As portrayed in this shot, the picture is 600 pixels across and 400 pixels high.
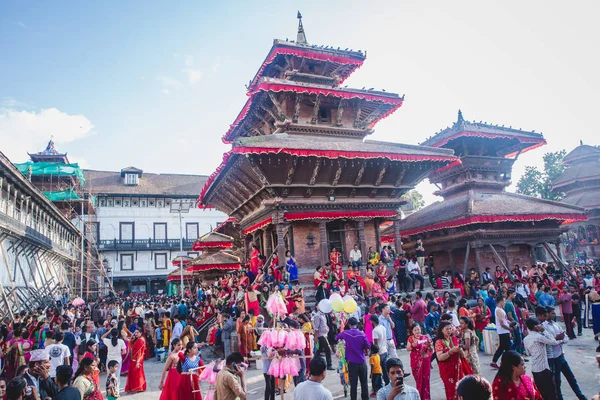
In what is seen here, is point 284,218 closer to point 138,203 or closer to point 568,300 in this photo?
point 568,300

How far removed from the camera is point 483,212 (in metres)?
20.8

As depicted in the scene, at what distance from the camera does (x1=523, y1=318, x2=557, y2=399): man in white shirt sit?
6.51m

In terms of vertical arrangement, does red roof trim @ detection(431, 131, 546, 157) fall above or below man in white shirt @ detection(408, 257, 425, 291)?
above

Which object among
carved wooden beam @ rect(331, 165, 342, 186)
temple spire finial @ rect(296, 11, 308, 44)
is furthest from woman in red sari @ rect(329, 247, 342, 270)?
temple spire finial @ rect(296, 11, 308, 44)

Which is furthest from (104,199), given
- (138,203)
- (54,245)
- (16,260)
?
(16,260)

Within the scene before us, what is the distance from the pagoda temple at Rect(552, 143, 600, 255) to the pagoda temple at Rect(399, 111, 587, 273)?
11825 mm

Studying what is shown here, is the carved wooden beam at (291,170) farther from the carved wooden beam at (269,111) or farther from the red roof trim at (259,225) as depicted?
the carved wooden beam at (269,111)

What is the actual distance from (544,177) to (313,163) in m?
41.9

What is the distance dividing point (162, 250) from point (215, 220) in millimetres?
7647

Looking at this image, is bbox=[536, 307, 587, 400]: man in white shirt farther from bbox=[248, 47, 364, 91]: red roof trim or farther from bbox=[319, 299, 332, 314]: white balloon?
bbox=[248, 47, 364, 91]: red roof trim

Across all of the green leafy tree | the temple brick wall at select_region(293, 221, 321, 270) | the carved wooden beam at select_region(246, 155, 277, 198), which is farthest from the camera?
the green leafy tree

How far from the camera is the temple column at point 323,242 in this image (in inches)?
671

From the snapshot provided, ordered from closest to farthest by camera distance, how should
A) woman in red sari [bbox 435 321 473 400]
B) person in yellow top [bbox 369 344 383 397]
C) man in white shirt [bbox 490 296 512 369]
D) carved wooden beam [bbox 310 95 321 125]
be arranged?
1. woman in red sari [bbox 435 321 473 400]
2. person in yellow top [bbox 369 344 383 397]
3. man in white shirt [bbox 490 296 512 369]
4. carved wooden beam [bbox 310 95 321 125]

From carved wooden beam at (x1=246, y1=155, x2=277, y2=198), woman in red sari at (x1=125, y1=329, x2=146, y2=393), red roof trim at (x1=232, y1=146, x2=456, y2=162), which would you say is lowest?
woman in red sari at (x1=125, y1=329, x2=146, y2=393)
